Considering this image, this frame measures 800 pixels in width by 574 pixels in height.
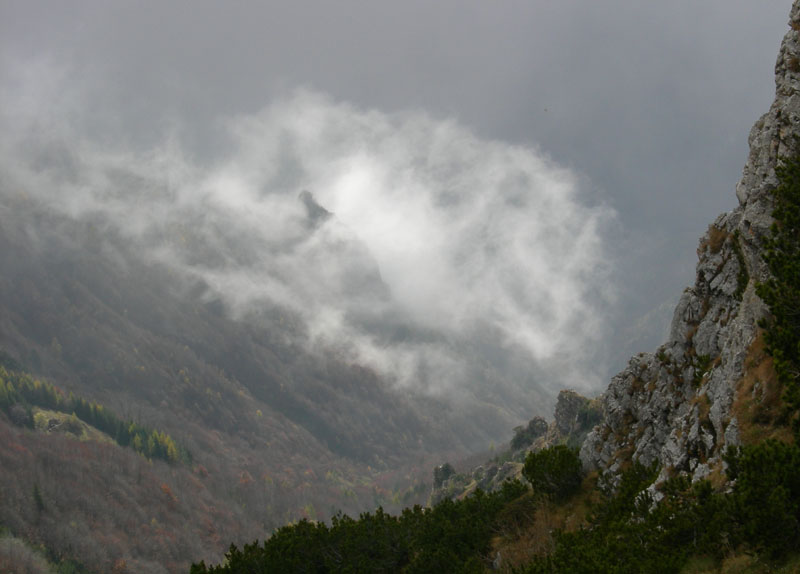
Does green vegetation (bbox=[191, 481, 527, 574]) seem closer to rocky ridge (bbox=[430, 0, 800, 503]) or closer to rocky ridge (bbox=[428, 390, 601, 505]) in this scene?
rocky ridge (bbox=[430, 0, 800, 503])

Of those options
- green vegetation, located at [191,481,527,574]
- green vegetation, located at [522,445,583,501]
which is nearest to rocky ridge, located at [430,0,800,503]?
green vegetation, located at [522,445,583,501]

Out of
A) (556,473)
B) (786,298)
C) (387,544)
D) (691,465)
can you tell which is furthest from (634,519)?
(387,544)

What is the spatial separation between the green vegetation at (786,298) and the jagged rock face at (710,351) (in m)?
2.37

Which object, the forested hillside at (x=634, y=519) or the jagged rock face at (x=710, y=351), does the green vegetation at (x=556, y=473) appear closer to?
the forested hillside at (x=634, y=519)

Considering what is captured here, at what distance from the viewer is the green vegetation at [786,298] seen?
72.8ft

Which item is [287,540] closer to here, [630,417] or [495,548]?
[495,548]

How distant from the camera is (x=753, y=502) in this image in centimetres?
1877

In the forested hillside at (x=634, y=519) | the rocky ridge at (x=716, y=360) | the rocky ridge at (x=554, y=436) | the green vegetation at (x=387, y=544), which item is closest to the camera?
the forested hillside at (x=634, y=519)

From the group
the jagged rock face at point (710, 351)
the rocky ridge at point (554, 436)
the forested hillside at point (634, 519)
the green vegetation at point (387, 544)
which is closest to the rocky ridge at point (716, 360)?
the jagged rock face at point (710, 351)

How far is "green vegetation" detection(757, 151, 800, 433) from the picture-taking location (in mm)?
22203

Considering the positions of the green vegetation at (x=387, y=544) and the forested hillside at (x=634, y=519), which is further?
the green vegetation at (x=387, y=544)

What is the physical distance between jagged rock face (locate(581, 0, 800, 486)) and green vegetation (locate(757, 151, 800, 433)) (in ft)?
7.78

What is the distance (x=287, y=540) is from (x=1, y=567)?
650 feet

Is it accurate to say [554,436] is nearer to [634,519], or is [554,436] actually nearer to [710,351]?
[710,351]
